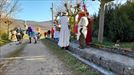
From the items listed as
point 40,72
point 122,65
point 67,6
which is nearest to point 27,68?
point 40,72

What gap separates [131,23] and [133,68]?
407 inches

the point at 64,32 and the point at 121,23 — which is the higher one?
the point at 121,23

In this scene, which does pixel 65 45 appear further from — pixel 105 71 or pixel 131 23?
pixel 105 71

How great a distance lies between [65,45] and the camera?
18.3 meters

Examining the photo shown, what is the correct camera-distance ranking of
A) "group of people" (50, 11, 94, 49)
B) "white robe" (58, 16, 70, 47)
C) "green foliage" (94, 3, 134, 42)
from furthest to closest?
1. "white robe" (58, 16, 70, 47)
2. "green foliage" (94, 3, 134, 42)
3. "group of people" (50, 11, 94, 49)

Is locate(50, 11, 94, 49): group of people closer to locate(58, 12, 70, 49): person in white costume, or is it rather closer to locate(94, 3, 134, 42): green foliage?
locate(58, 12, 70, 49): person in white costume

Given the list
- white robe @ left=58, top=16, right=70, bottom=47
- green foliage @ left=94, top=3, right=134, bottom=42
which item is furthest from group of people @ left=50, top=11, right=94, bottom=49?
green foliage @ left=94, top=3, right=134, bottom=42

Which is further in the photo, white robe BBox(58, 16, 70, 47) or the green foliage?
white robe BBox(58, 16, 70, 47)

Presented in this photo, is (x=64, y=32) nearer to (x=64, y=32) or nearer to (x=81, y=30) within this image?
(x=64, y=32)

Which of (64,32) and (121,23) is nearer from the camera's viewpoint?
(121,23)

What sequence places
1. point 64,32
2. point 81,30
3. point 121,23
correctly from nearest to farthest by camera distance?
1. point 81,30
2. point 121,23
3. point 64,32

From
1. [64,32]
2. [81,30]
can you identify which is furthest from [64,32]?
[81,30]

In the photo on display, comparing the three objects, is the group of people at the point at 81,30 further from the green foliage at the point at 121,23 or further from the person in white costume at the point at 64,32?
the green foliage at the point at 121,23

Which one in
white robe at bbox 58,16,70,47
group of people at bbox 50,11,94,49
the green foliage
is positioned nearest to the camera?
group of people at bbox 50,11,94,49
